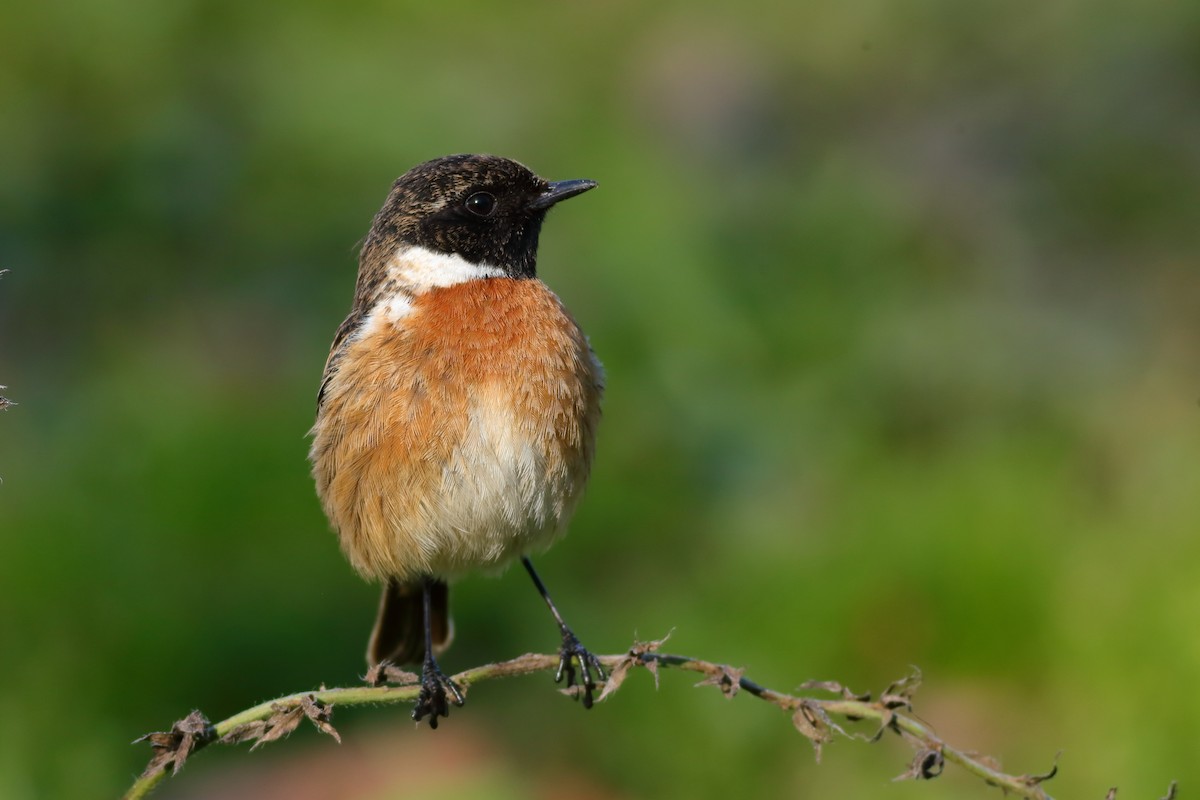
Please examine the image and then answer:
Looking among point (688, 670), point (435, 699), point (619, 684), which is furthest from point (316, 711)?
point (435, 699)

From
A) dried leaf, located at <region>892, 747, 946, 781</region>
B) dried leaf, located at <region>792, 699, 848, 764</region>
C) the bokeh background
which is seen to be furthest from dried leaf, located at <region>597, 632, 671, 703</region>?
the bokeh background

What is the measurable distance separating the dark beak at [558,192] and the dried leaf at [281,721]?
2.24 m

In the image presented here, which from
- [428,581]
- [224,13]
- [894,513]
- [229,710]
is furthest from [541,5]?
[428,581]

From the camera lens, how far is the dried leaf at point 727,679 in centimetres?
287

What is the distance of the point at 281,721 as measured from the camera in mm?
2711

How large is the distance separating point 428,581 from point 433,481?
2.08 feet

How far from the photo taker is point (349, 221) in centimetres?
859

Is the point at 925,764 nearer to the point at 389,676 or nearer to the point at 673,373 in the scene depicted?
the point at 389,676

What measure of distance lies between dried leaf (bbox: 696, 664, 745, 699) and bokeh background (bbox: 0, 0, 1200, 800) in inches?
74.4

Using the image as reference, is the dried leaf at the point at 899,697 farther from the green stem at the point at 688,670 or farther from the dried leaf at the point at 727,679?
the dried leaf at the point at 727,679

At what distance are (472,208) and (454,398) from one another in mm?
740

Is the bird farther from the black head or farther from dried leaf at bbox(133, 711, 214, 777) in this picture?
dried leaf at bbox(133, 711, 214, 777)

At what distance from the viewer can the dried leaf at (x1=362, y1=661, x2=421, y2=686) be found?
3.08 meters

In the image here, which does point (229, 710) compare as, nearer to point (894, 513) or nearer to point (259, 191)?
point (894, 513)
